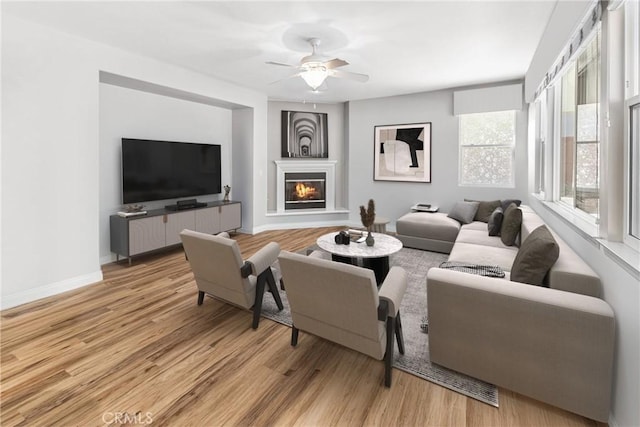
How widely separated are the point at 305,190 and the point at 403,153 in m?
2.23

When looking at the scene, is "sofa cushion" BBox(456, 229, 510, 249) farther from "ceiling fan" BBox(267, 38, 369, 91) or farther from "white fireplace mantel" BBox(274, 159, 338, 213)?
"white fireplace mantel" BBox(274, 159, 338, 213)

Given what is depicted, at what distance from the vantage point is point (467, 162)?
18.7 feet

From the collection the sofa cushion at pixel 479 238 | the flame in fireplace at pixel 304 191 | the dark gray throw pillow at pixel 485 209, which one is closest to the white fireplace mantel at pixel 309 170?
the flame in fireplace at pixel 304 191

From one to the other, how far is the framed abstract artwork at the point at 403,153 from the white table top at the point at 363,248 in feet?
9.73

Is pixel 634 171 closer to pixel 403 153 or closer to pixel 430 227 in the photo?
pixel 430 227

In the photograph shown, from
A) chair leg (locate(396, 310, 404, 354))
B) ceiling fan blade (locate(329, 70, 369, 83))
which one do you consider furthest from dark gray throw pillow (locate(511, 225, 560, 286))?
ceiling fan blade (locate(329, 70, 369, 83))

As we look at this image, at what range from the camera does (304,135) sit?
22.5ft

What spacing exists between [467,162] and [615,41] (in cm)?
401

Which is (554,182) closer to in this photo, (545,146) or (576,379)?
(545,146)

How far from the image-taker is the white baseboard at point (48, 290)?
298 cm

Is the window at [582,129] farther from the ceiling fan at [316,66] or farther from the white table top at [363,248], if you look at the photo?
the ceiling fan at [316,66]

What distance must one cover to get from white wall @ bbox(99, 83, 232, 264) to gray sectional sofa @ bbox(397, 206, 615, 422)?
4.37 meters

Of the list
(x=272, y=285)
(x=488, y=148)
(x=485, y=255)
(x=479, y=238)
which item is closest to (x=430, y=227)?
(x=479, y=238)

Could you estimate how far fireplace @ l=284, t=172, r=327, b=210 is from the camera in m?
6.88
